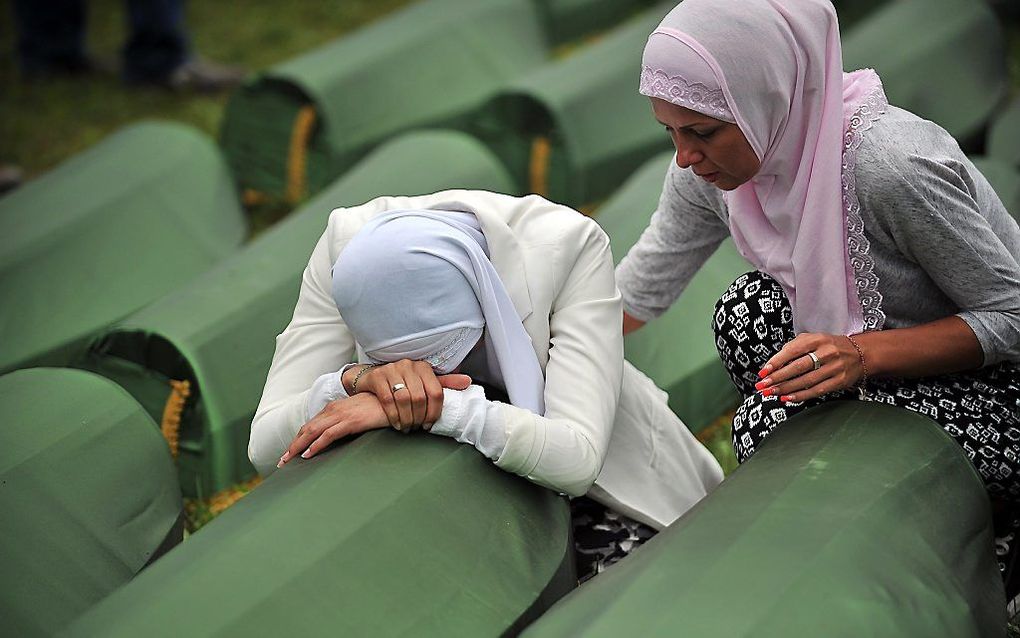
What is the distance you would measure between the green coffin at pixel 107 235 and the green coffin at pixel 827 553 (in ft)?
6.50

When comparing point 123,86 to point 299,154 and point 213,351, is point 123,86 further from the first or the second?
point 213,351

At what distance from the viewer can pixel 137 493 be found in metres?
2.45

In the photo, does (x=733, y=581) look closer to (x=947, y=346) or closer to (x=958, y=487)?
(x=958, y=487)

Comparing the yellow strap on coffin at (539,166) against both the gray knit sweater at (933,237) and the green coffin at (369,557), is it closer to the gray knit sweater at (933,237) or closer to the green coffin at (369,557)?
the gray knit sweater at (933,237)

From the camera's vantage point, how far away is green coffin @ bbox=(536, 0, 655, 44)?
543cm

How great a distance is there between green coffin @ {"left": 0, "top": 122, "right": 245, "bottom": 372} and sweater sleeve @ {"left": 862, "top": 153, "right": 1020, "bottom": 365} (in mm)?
2150

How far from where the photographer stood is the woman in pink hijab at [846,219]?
208cm

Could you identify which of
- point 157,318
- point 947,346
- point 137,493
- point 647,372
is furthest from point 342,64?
point 947,346

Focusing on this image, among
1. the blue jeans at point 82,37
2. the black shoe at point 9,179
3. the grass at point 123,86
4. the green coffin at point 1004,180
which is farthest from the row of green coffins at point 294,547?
the blue jeans at point 82,37

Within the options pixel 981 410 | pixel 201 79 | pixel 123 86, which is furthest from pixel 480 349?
pixel 123 86

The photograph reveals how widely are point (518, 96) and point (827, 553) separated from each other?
2.62 meters

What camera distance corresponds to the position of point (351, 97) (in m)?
4.44

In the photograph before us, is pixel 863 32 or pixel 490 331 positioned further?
pixel 863 32

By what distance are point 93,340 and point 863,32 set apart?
9.01 ft
